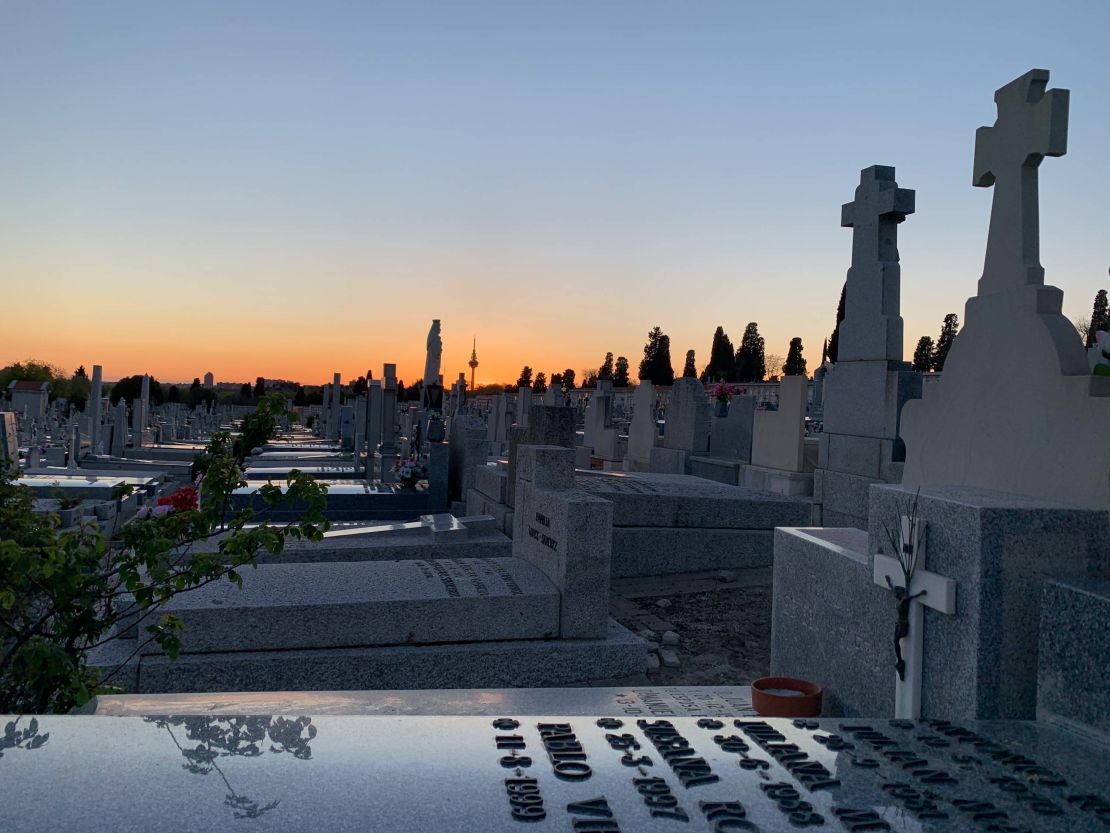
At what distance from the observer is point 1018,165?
4.75 metres

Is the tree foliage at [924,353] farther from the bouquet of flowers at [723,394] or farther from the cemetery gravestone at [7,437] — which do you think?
the cemetery gravestone at [7,437]

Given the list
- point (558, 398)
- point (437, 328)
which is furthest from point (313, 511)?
point (558, 398)

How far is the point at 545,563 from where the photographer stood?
6.59 meters

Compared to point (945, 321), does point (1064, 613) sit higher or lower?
lower

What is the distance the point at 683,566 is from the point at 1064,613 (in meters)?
→ 6.40

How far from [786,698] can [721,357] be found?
68.0m

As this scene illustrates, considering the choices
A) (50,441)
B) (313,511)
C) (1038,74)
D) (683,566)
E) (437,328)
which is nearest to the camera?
(313,511)

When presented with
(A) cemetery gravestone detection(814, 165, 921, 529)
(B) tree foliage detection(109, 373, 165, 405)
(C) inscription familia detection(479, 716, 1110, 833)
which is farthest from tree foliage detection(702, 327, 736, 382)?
(C) inscription familia detection(479, 716, 1110, 833)

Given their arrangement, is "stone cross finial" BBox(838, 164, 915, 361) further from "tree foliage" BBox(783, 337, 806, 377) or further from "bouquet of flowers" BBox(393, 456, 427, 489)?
"tree foliage" BBox(783, 337, 806, 377)

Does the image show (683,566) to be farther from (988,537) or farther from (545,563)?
(988,537)

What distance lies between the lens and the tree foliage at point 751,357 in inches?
2680

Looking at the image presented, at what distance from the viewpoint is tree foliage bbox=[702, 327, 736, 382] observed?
2712 inches

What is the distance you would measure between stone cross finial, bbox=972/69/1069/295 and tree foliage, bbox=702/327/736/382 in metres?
63.6

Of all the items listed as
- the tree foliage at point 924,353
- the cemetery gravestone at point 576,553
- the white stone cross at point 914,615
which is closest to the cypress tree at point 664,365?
the tree foliage at point 924,353
